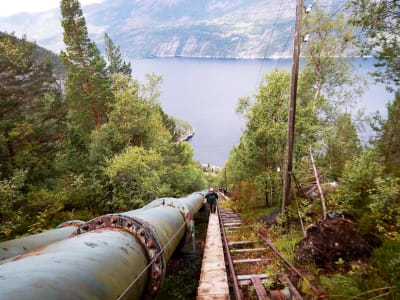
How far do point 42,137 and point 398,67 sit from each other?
68.1ft

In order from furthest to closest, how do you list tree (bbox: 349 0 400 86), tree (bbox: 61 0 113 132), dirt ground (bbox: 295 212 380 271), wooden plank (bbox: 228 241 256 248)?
tree (bbox: 61 0 113 132) < wooden plank (bbox: 228 241 256 248) < tree (bbox: 349 0 400 86) < dirt ground (bbox: 295 212 380 271)

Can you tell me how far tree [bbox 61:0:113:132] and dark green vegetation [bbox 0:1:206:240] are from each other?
0.29 feet

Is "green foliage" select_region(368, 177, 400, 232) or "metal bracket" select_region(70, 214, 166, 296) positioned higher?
"metal bracket" select_region(70, 214, 166, 296)

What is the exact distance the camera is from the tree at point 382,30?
740cm

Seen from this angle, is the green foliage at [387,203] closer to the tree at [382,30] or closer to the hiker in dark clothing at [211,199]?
the tree at [382,30]

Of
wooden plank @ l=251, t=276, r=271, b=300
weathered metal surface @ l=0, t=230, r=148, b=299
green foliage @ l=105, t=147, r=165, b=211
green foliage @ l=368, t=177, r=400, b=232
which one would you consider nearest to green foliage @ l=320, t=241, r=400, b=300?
green foliage @ l=368, t=177, r=400, b=232

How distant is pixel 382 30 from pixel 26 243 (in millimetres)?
9958

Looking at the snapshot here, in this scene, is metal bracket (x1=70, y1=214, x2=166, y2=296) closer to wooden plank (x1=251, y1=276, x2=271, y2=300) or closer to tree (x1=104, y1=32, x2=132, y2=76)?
wooden plank (x1=251, y1=276, x2=271, y2=300)

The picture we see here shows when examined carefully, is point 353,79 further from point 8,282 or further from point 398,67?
point 8,282

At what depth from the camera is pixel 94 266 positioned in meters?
1.96

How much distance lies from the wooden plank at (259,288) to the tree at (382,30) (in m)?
6.79

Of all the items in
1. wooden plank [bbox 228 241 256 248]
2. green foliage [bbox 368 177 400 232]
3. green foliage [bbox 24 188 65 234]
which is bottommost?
wooden plank [bbox 228 241 256 248]

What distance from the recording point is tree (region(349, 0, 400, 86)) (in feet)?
24.3

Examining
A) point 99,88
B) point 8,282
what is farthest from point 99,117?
point 8,282
